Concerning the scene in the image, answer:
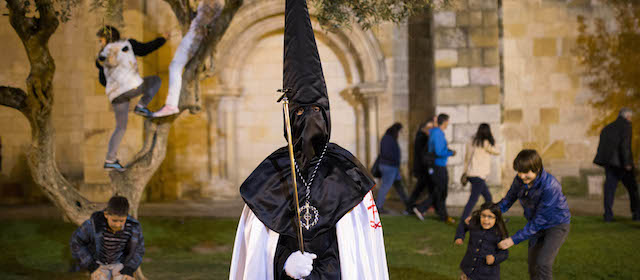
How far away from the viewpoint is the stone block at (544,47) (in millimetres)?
9547

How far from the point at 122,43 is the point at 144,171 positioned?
1.24 metres

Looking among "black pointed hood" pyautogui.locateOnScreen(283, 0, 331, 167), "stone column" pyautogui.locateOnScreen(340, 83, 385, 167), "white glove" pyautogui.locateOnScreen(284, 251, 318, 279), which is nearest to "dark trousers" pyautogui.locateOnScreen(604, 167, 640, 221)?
"stone column" pyautogui.locateOnScreen(340, 83, 385, 167)

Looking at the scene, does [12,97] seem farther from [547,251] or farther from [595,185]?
[595,185]

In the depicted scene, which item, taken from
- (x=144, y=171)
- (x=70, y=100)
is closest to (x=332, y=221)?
(x=144, y=171)

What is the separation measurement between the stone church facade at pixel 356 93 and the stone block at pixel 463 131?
17 millimetres

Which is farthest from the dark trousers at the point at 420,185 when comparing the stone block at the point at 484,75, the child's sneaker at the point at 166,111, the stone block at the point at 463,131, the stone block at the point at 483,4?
the child's sneaker at the point at 166,111

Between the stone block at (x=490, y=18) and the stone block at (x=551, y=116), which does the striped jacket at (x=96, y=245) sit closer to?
the stone block at (x=490, y=18)

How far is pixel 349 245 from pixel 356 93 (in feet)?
25.4

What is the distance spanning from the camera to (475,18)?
8.73 metres

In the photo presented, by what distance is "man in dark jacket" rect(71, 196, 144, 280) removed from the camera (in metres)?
3.73

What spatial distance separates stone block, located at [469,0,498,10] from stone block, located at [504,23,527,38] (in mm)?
1134

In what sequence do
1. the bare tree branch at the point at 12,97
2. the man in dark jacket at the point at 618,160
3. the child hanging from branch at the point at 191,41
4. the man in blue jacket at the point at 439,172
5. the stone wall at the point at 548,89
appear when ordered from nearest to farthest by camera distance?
1. the bare tree branch at the point at 12,97
2. the child hanging from branch at the point at 191,41
3. the man in dark jacket at the point at 618,160
4. the man in blue jacket at the point at 439,172
5. the stone wall at the point at 548,89

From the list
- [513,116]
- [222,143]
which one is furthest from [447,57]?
[222,143]

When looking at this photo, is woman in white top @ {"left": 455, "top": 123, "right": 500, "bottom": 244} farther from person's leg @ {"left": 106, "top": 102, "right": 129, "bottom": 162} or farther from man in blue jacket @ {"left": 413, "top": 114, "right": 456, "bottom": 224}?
person's leg @ {"left": 106, "top": 102, "right": 129, "bottom": 162}
